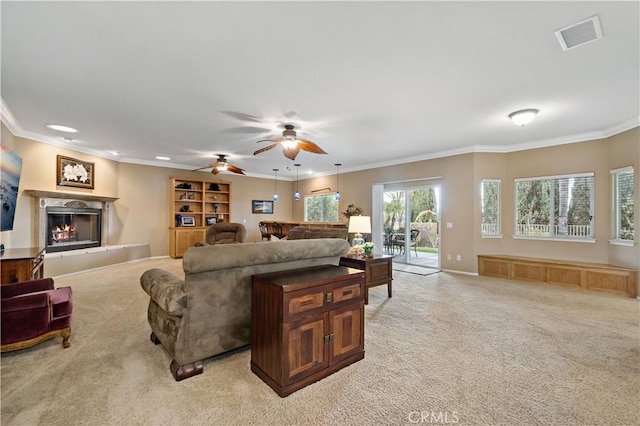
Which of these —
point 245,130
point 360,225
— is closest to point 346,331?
point 360,225

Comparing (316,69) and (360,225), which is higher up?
(316,69)

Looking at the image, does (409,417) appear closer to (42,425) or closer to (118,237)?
(42,425)

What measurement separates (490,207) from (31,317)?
283 inches

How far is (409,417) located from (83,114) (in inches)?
208

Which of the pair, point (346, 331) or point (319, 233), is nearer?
point (346, 331)

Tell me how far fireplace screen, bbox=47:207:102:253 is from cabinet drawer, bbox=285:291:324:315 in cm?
610

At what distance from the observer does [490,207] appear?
19.9ft

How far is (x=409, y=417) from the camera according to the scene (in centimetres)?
181

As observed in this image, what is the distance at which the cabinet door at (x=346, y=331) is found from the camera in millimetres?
2266

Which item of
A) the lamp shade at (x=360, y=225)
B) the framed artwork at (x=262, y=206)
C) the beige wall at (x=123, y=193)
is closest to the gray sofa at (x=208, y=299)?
the lamp shade at (x=360, y=225)

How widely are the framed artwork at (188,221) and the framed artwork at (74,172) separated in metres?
2.29

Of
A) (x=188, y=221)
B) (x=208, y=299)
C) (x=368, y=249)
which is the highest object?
(x=188, y=221)
